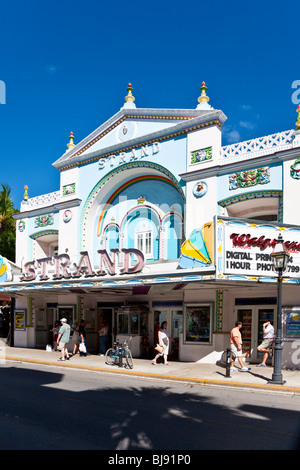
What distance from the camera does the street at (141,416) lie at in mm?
7090

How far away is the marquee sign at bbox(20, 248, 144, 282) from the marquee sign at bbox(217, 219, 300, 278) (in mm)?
3596

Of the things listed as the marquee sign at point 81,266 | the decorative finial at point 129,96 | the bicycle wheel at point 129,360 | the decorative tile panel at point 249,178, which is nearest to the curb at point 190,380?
the bicycle wheel at point 129,360

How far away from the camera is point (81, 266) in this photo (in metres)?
18.5

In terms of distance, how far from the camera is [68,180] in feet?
77.6

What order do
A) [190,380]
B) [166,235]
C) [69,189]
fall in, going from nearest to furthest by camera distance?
[190,380], [166,235], [69,189]

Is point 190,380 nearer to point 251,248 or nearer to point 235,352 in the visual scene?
point 235,352

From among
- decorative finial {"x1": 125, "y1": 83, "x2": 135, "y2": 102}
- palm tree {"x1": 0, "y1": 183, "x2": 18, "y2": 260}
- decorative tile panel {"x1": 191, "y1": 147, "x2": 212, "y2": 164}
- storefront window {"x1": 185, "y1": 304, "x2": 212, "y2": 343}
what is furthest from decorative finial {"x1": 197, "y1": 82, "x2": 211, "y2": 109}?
palm tree {"x1": 0, "y1": 183, "x2": 18, "y2": 260}

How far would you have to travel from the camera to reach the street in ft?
23.3

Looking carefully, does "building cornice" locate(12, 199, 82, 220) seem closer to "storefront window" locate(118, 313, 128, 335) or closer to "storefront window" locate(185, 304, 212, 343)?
"storefront window" locate(118, 313, 128, 335)

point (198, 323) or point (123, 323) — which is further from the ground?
point (198, 323)

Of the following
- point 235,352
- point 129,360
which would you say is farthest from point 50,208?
point 235,352

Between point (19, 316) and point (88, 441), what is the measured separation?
64.7 feet

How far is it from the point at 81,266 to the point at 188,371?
604 centimetres

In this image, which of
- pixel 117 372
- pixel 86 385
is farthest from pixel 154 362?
pixel 86 385
